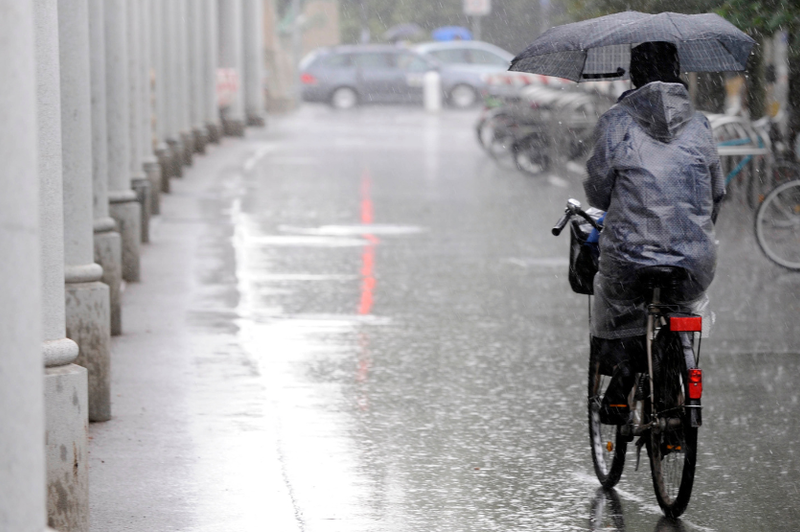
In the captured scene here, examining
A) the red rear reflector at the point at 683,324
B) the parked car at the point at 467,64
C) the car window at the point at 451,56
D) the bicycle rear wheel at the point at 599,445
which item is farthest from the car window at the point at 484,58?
the red rear reflector at the point at 683,324

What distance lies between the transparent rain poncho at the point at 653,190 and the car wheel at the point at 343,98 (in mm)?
37411

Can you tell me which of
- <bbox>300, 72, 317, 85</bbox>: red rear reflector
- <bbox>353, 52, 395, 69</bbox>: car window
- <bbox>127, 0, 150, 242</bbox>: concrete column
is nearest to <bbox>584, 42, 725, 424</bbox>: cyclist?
<bbox>127, 0, 150, 242</bbox>: concrete column

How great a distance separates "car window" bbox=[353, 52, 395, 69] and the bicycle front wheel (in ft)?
104

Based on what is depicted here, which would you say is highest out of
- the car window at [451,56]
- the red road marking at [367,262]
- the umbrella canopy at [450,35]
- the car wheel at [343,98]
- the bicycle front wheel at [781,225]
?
the umbrella canopy at [450,35]

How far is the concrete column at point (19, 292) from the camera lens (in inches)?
115

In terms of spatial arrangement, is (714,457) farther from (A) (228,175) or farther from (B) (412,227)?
(A) (228,175)

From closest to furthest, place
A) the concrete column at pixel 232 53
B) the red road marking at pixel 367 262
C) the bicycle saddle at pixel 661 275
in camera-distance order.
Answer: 1. the bicycle saddle at pixel 661 275
2. the red road marking at pixel 367 262
3. the concrete column at pixel 232 53

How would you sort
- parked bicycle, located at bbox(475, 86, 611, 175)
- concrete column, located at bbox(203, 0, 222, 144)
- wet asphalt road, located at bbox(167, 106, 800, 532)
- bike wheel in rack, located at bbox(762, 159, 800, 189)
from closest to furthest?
wet asphalt road, located at bbox(167, 106, 800, 532) → bike wheel in rack, located at bbox(762, 159, 800, 189) → parked bicycle, located at bbox(475, 86, 611, 175) → concrete column, located at bbox(203, 0, 222, 144)

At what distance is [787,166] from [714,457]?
649 centimetres

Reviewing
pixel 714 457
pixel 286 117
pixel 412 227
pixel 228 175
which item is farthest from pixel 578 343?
pixel 286 117

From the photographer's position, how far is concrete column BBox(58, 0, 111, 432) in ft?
21.5

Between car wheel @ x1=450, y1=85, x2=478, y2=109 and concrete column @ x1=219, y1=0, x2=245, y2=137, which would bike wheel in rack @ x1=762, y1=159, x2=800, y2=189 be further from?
car wheel @ x1=450, y1=85, x2=478, y2=109

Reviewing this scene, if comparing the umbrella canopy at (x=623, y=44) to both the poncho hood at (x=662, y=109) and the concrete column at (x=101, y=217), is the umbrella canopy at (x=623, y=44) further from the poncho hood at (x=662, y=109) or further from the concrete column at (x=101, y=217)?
the concrete column at (x=101, y=217)

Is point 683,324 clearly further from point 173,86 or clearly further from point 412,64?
point 412,64
